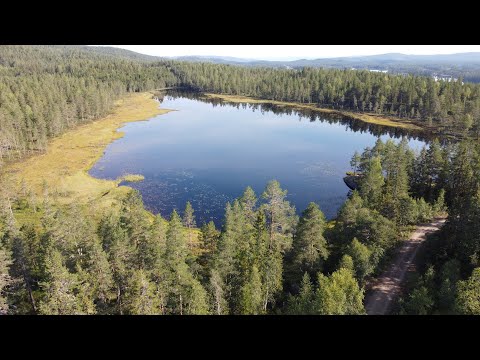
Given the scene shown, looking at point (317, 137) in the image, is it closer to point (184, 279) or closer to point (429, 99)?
point (429, 99)

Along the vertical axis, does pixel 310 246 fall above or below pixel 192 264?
above

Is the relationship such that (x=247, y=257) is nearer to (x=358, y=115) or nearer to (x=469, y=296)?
(x=469, y=296)

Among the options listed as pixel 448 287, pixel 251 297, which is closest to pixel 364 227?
pixel 448 287

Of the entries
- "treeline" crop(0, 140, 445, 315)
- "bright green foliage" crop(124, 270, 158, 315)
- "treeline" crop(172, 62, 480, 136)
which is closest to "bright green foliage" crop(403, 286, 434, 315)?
"treeline" crop(0, 140, 445, 315)

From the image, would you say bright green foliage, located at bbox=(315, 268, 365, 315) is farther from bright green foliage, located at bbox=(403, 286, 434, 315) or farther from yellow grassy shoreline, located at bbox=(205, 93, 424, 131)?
yellow grassy shoreline, located at bbox=(205, 93, 424, 131)

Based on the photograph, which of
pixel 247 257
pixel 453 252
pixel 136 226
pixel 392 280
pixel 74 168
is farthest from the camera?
pixel 74 168

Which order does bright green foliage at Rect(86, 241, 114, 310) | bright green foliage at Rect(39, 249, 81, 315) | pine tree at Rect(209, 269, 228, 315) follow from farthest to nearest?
bright green foliage at Rect(86, 241, 114, 310) < pine tree at Rect(209, 269, 228, 315) < bright green foliage at Rect(39, 249, 81, 315)
